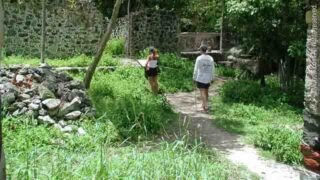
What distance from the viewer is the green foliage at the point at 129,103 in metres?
8.22

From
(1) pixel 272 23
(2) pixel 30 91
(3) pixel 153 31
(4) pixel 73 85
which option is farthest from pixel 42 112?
(3) pixel 153 31

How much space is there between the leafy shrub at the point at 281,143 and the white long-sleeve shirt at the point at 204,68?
2.33 m

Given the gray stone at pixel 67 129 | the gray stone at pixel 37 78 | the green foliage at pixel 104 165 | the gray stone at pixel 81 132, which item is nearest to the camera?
the green foliage at pixel 104 165

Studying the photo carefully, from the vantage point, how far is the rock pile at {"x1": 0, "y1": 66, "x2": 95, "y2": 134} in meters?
8.24

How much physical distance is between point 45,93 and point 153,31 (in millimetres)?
11052

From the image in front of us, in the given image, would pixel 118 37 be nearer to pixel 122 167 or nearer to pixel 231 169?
pixel 231 169

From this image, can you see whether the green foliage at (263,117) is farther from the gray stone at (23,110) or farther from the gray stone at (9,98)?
the gray stone at (9,98)

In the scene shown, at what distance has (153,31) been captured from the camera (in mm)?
19438

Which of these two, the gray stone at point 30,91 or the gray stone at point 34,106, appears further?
the gray stone at point 30,91

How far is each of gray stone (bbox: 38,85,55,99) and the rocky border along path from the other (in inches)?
100

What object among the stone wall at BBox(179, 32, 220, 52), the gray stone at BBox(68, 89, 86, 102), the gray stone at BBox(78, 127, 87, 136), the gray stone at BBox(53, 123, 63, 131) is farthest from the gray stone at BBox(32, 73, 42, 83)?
the stone wall at BBox(179, 32, 220, 52)

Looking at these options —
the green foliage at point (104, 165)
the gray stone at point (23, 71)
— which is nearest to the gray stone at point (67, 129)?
the green foliage at point (104, 165)

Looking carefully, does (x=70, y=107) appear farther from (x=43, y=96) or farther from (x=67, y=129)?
(x=67, y=129)

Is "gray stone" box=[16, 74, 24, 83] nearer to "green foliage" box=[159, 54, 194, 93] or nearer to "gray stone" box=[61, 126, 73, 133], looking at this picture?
"gray stone" box=[61, 126, 73, 133]
